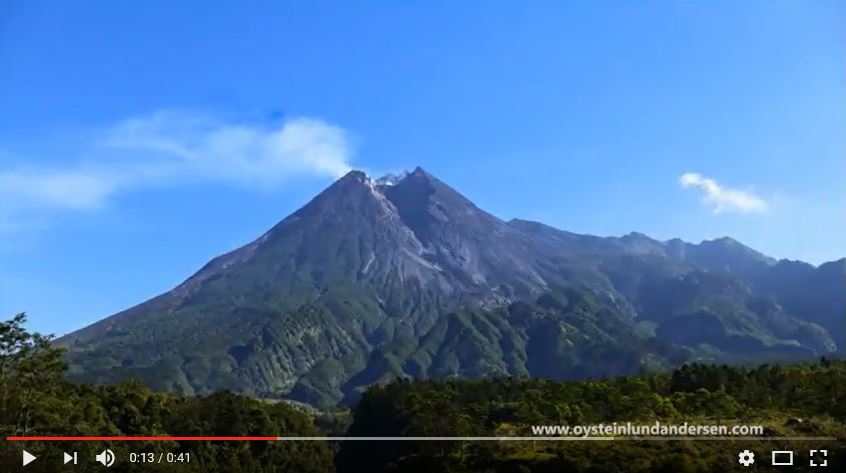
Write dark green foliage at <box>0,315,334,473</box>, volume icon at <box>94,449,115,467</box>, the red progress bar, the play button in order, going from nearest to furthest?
the play button
volume icon at <box>94,449,115,467</box>
the red progress bar
dark green foliage at <box>0,315,334,473</box>

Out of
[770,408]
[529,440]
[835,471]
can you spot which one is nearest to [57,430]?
[529,440]

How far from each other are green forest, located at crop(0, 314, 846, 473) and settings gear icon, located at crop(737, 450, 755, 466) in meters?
0.62

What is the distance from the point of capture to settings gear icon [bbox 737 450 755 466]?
137 ft

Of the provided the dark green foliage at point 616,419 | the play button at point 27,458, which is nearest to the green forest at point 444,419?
the dark green foliage at point 616,419

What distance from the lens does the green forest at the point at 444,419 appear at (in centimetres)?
4753

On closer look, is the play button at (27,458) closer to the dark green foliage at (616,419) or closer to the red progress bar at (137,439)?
the red progress bar at (137,439)

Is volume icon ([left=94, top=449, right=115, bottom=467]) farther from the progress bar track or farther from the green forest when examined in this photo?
the progress bar track

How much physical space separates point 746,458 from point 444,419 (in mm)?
30817

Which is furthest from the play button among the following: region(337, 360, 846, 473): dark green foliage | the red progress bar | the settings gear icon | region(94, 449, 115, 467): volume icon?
the settings gear icon

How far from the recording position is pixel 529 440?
186 ft

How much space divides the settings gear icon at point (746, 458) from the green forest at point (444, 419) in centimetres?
62

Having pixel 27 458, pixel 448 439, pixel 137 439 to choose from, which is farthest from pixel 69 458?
pixel 448 439

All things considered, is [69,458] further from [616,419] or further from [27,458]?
[616,419]

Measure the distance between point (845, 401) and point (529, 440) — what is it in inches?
988
